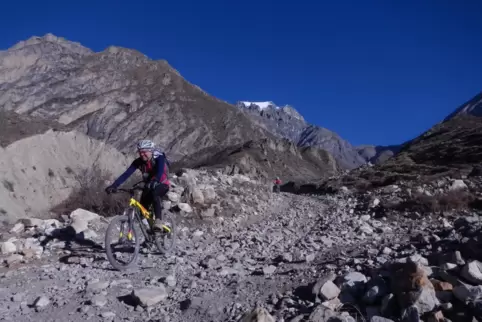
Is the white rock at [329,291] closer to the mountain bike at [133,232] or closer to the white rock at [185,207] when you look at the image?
the mountain bike at [133,232]

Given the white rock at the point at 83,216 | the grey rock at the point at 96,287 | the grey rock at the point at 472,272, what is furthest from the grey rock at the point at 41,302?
the grey rock at the point at 472,272

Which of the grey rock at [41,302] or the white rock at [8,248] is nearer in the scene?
the grey rock at [41,302]

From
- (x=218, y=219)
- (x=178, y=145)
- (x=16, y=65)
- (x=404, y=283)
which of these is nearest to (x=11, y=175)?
(x=218, y=219)

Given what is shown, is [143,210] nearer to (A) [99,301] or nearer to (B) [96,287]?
(B) [96,287]

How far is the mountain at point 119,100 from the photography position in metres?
122

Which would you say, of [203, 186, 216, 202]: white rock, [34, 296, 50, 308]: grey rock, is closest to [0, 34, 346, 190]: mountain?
[203, 186, 216, 202]: white rock

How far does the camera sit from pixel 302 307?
4812 mm

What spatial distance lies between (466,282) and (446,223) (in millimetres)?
6920

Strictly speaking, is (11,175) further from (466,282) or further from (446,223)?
(466,282)

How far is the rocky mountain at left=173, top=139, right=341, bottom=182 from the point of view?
76.8 meters

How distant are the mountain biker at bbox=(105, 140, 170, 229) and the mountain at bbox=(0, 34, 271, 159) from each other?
357 feet

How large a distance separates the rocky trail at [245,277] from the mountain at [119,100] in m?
108

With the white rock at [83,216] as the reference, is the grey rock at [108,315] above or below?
below

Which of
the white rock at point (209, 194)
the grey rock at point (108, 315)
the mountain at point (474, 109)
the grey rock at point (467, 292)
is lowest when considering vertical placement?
the grey rock at point (108, 315)
